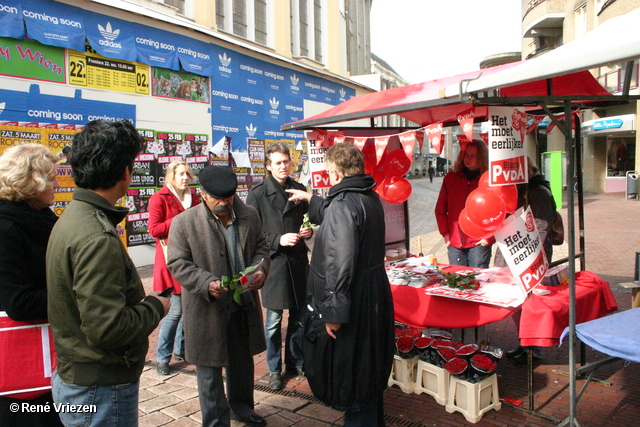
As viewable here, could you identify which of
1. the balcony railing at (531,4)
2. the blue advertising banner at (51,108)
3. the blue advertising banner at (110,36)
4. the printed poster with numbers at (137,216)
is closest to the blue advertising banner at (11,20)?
the blue advertising banner at (51,108)

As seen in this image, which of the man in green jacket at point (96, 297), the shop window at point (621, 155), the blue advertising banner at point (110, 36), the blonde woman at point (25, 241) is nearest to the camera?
the man in green jacket at point (96, 297)

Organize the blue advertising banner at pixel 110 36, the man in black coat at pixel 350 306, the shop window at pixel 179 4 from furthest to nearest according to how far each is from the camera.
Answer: the shop window at pixel 179 4 < the blue advertising banner at pixel 110 36 < the man in black coat at pixel 350 306

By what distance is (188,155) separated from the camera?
10.1 m

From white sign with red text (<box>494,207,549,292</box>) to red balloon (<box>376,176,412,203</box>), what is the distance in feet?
5.87

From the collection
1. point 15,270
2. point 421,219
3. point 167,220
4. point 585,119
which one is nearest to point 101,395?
point 15,270

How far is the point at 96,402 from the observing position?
6.04 feet

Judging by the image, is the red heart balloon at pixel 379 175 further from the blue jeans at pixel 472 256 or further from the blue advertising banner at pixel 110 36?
the blue advertising banner at pixel 110 36

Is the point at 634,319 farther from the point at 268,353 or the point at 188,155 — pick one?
the point at 188,155

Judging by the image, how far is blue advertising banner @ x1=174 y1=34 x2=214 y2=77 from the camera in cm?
989

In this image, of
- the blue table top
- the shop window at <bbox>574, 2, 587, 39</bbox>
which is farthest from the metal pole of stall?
the shop window at <bbox>574, 2, 587, 39</bbox>

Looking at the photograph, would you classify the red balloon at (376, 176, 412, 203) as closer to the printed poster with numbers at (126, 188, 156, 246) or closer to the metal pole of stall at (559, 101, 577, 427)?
the metal pole of stall at (559, 101, 577, 427)

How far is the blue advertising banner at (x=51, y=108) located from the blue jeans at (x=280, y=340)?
4947 mm

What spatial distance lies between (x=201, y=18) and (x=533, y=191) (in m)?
9.82

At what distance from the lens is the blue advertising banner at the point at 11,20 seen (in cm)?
697
